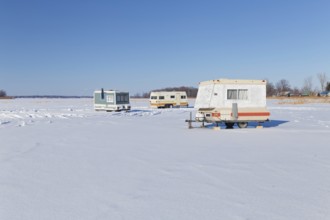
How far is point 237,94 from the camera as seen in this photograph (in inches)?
592

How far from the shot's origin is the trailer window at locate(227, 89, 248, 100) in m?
15.0

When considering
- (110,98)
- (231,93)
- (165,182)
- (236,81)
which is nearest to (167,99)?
(110,98)

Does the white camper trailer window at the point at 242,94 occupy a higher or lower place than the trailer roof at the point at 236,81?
lower

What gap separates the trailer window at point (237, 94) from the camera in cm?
1498

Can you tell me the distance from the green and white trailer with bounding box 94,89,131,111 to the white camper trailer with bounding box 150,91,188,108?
8.23m

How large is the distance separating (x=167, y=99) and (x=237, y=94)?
23.7m

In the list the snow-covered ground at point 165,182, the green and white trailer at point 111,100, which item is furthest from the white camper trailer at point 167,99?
the snow-covered ground at point 165,182

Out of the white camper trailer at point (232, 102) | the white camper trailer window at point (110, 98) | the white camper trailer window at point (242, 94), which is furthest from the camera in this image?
the white camper trailer window at point (110, 98)

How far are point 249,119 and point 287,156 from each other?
7712 millimetres

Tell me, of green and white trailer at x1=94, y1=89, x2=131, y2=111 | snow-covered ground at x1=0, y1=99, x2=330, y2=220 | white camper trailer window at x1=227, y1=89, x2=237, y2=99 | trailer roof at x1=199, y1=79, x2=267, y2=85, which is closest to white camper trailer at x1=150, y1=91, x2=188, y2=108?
green and white trailer at x1=94, y1=89, x2=131, y2=111

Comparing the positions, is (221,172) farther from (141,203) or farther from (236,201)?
(141,203)

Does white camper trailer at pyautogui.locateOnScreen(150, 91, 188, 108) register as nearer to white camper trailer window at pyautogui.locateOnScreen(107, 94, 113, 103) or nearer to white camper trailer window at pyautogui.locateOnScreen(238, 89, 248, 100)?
white camper trailer window at pyautogui.locateOnScreen(107, 94, 113, 103)

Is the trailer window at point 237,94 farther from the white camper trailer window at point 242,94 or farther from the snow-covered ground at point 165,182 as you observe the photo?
the snow-covered ground at point 165,182

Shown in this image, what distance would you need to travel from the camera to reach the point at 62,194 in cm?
466
